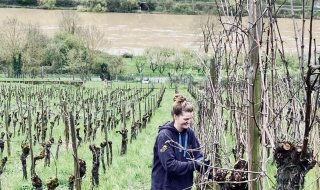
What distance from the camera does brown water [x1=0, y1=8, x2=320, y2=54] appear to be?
6256cm

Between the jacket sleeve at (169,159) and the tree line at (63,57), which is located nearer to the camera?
the jacket sleeve at (169,159)

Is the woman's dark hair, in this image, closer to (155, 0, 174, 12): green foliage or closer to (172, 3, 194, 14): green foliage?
(172, 3, 194, 14): green foliage

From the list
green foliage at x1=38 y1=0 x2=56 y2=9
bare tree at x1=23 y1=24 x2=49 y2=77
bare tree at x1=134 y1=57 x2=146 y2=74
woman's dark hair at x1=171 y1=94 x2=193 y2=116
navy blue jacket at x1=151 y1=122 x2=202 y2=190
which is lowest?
bare tree at x1=134 y1=57 x2=146 y2=74

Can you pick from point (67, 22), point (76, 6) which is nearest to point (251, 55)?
point (67, 22)

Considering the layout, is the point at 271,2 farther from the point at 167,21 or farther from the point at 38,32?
the point at 167,21

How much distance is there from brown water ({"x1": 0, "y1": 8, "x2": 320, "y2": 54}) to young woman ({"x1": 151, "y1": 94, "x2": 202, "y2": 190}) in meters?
55.2

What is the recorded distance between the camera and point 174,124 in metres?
3.77

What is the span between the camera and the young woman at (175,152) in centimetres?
364

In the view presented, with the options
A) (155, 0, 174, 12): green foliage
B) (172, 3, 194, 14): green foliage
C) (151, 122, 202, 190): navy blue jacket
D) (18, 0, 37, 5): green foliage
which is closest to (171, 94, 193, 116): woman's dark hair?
(151, 122, 202, 190): navy blue jacket

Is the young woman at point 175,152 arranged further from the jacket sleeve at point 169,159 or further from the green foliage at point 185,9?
the green foliage at point 185,9

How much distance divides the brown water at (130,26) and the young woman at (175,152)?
181ft

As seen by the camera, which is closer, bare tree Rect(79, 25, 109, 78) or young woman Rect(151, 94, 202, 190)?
young woman Rect(151, 94, 202, 190)

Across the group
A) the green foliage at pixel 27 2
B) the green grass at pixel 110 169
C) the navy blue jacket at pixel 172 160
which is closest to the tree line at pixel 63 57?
the green foliage at pixel 27 2

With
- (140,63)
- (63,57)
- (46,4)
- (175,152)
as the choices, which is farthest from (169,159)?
(46,4)
